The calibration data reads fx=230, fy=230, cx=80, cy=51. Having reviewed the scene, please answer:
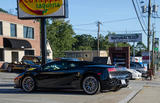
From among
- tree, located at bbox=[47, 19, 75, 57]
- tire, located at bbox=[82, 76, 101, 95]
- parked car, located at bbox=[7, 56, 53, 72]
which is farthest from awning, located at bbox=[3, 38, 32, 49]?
tree, located at bbox=[47, 19, 75, 57]

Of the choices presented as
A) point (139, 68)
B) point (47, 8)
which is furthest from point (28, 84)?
point (139, 68)

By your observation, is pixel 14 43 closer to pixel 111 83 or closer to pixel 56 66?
pixel 56 66

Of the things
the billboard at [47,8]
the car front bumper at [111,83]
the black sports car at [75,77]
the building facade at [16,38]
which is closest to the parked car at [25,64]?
the building facade at [16,38]

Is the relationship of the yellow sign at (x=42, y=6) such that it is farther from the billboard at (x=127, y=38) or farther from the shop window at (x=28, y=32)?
the shop window at (x=28, y=32)

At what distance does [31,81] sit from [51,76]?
0.95 m

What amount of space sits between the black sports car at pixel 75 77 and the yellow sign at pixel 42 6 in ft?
13.1

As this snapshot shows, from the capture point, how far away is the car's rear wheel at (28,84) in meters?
9.65

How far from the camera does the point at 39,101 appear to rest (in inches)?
303

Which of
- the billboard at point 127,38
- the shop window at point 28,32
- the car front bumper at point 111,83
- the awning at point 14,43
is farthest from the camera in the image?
the shop window at point 28,32

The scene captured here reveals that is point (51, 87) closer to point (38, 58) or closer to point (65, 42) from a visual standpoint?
point (38, 58)

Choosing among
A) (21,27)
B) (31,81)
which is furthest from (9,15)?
(31,81)

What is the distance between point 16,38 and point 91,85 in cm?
2351

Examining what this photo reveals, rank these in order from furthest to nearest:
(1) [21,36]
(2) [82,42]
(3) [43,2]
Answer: (2) [82,42] → (1) [21,36] → (3) [43,2]

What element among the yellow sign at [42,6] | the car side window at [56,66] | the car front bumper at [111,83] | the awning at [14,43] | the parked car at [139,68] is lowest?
the parked car at [139,68]
